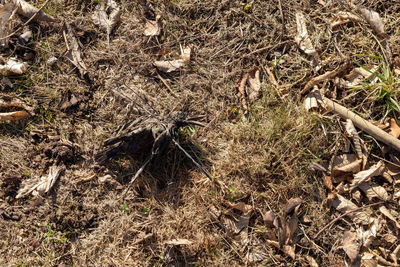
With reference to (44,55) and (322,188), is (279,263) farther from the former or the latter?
(44,55)

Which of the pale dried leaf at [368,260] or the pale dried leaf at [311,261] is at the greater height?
the pale dried leaf at [368,260]

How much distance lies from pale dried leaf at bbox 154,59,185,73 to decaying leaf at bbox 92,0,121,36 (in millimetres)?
651

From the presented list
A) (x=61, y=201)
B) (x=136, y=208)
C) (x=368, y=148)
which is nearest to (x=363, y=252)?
(x=368, y=148)

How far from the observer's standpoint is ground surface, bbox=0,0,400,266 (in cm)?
292

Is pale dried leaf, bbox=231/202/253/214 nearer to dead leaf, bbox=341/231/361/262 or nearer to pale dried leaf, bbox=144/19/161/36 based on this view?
dead leaf, bbox=341/231/361/262

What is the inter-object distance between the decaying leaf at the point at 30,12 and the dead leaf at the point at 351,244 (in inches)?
140

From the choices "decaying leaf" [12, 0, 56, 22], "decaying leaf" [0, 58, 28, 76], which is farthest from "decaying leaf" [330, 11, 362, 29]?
"decaying leaf" [0, 58, 28, 76]

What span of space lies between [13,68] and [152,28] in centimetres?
145

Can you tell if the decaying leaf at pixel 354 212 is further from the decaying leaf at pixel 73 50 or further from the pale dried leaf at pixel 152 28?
the decaying leaf at pixel 73 50

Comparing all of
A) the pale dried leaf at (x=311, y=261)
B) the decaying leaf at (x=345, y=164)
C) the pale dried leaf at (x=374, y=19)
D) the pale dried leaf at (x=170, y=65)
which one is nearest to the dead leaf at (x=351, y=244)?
the pale dried leaf at (x=311, y=261)

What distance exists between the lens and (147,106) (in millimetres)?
3168

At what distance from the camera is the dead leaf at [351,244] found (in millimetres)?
2797

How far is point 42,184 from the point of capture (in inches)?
120

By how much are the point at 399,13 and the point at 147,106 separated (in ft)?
8.79
